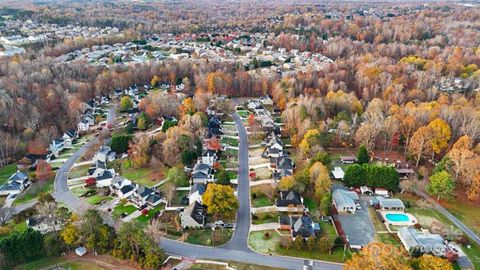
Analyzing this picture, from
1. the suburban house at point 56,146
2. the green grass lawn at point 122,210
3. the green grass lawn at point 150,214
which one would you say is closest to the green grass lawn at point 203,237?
the green grass lawn at point 150,214

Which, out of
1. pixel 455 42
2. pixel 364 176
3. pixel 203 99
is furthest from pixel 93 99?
pixel 455 42

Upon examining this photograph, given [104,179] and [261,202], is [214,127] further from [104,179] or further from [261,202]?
[261,202]

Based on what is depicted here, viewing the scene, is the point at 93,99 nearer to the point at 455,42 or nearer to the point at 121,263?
the point at 121,263

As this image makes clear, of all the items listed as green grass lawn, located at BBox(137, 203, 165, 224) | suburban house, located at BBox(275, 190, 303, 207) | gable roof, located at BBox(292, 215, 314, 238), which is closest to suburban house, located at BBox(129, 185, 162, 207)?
green grass lawn, located at BBox(137, 203, 165, 224)

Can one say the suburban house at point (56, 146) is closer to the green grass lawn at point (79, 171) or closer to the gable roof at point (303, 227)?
the green grass lawn at point (79, 171)

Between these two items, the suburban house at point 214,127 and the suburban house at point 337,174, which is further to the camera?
the suburban house at point 214,127

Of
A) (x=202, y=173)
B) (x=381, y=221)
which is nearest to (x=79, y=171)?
(x=202, y=173)
